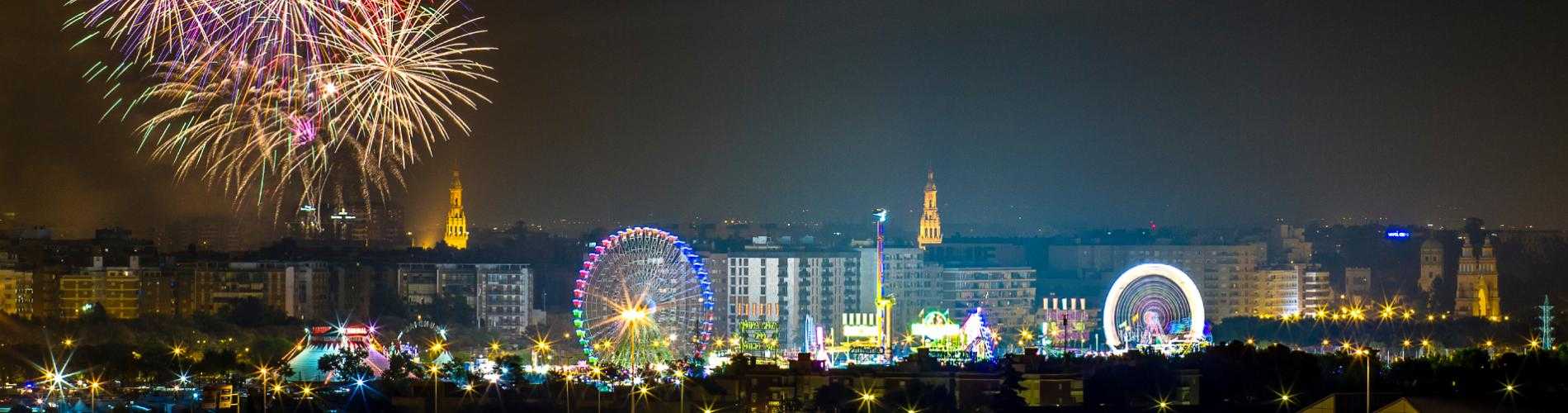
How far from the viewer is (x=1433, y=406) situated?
3747 cm

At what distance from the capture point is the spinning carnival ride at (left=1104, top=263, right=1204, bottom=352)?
80438mm

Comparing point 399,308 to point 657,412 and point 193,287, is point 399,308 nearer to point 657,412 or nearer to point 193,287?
point 193,287

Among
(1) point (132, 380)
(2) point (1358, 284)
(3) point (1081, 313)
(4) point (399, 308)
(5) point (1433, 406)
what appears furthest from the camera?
(2) point (1358, 284)

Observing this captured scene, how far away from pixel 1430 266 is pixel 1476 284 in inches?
395

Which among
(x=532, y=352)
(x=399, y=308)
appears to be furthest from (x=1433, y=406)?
(x=399, y=308)

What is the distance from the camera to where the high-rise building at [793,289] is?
316 ft

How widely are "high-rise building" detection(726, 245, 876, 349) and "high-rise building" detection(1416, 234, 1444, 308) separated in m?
25.2

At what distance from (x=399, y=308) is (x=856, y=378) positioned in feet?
143

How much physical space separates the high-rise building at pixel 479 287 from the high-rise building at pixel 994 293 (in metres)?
15.3

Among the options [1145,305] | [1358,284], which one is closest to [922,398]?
[1145,305]

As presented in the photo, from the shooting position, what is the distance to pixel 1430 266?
379ft

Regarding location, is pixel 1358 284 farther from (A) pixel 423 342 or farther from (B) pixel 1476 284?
(A) pixel 423 342

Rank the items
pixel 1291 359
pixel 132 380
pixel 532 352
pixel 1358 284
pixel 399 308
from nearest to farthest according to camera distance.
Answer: pixel 1291 359 → pixel 132 380 → pixel 532 352 → pixel 399 308 → pixel 1358 284

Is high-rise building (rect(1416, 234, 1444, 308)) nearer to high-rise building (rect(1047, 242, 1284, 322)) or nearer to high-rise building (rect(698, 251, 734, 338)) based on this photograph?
high-rise building (rect(1047, 242, 1284, 322))
